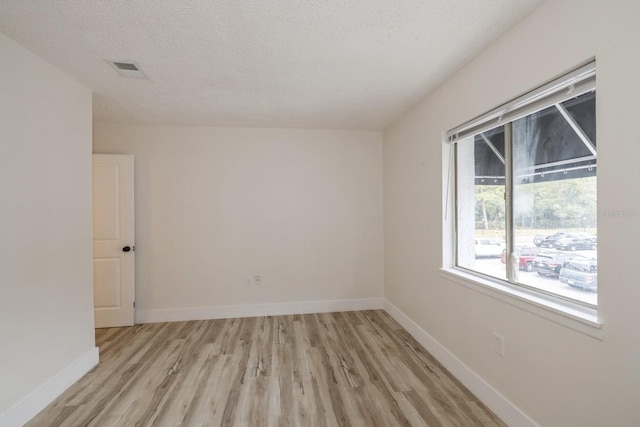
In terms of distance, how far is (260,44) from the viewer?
6.08ft

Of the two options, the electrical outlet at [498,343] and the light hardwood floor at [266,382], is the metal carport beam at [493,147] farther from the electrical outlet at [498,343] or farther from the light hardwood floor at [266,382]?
the light hardwood floor at [266,382]

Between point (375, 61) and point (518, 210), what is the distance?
1.46 metres

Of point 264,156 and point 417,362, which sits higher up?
point 264,156

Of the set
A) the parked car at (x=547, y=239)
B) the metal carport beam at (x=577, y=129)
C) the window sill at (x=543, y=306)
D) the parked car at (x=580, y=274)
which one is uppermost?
the metal carport beam at (x=577, y=129)

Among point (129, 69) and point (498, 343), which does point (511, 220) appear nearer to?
point (498, 343)

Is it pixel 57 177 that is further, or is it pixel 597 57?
pixel 57 177

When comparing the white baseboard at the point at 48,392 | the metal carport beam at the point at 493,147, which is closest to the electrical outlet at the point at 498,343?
the metal carport beam at the point at 493,147

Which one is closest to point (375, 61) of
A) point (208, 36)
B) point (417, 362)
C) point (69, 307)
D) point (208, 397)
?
point (208, 36)

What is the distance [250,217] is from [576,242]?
10.5 ft

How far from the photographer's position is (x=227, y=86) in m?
2.48

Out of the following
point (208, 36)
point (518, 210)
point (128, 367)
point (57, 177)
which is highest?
point (208, 36)

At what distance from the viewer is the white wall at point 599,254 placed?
115 cm

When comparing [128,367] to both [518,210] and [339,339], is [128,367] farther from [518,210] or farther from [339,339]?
[518,210]

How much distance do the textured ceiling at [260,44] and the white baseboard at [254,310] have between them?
8.13 ft
